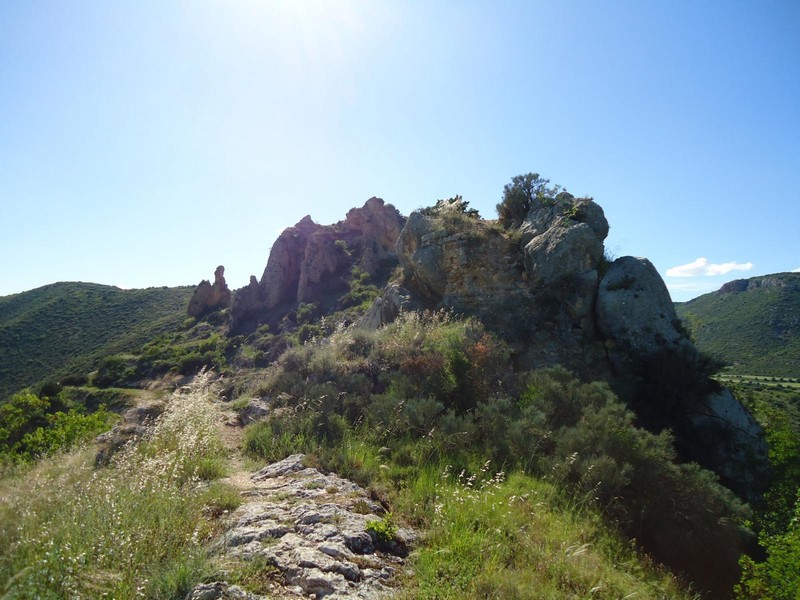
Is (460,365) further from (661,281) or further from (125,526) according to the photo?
(661,281)

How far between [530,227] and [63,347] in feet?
185

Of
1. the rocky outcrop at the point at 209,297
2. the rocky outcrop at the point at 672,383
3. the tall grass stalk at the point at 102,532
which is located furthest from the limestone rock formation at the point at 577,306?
the rocky outcrop at the point at 209,297

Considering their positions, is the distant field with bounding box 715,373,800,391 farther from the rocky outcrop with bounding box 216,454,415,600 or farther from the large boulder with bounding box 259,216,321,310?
the large boulder with bounding box 259,216,321,310

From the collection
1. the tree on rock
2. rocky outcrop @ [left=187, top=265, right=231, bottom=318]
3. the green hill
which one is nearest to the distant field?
Answer: the tree on rock

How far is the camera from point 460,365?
789cm

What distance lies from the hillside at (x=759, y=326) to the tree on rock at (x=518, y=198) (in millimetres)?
30344

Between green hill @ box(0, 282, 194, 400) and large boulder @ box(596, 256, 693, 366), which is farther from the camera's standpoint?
green hill @ box(0, 282, 194, 400)

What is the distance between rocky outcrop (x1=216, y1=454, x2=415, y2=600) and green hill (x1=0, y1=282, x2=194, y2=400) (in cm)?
4546

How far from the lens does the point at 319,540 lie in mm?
3752

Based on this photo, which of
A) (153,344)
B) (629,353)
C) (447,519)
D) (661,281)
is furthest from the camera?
(153,344)

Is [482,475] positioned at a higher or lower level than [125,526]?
lower

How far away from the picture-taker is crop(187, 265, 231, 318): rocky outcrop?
5262 cm

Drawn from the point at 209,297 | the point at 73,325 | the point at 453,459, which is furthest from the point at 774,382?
the point at 73,325

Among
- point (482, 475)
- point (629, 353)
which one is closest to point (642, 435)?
point (482, 475)
